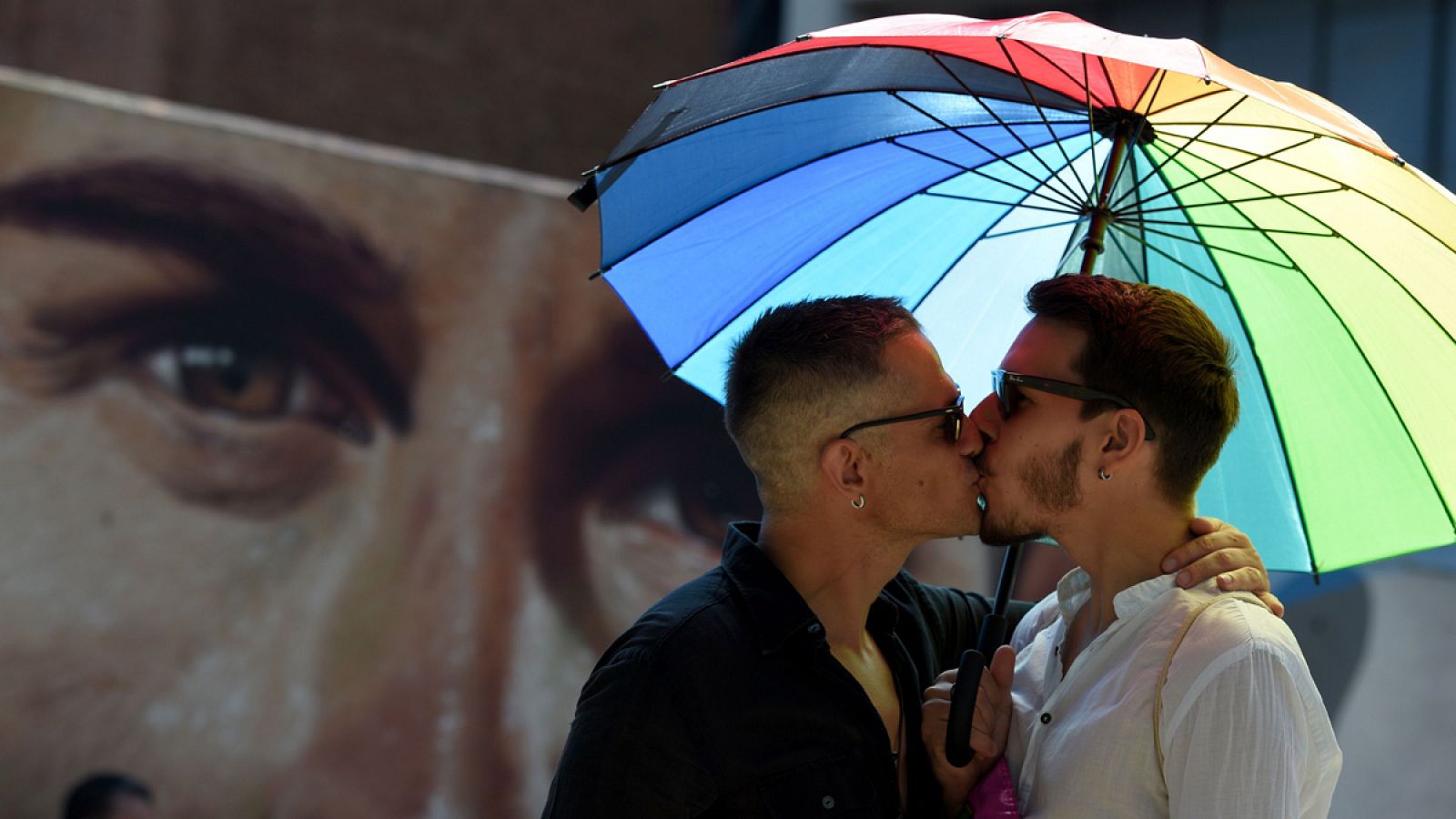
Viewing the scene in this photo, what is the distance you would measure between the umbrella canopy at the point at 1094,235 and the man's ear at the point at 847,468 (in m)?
0.56

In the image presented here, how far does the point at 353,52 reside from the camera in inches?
531

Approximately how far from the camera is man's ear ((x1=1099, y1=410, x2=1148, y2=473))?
227 centimetres

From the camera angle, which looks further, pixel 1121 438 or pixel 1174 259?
pixel 1174 259

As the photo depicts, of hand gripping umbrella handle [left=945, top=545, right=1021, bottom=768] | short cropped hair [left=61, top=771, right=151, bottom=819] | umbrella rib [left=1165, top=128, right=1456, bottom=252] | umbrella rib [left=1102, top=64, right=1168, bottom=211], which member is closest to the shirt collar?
hand gripping umbrella handle [left=945, top=545, right=1021, bottom=768]

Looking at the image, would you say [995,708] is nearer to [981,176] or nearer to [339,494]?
[981,176]

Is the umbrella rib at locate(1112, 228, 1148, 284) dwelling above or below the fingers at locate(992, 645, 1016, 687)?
above

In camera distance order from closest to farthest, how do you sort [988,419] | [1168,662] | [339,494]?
[1168,662] < [988,419] < [339,494]

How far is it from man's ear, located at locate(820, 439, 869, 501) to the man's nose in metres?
0.21

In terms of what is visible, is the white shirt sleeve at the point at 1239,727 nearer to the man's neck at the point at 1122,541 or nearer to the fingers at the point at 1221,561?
the fingers at the point at 1221,561

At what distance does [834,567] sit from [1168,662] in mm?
640

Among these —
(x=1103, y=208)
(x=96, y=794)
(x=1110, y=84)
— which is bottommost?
(x=96, y=794)

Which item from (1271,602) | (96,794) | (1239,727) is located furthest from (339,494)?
(1239,727)

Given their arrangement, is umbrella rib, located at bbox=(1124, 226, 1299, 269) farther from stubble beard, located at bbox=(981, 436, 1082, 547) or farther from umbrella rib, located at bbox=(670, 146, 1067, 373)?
stubble beard, located at bbox=(981, 436, 1082, 547)

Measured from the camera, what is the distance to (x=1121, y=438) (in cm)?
229
